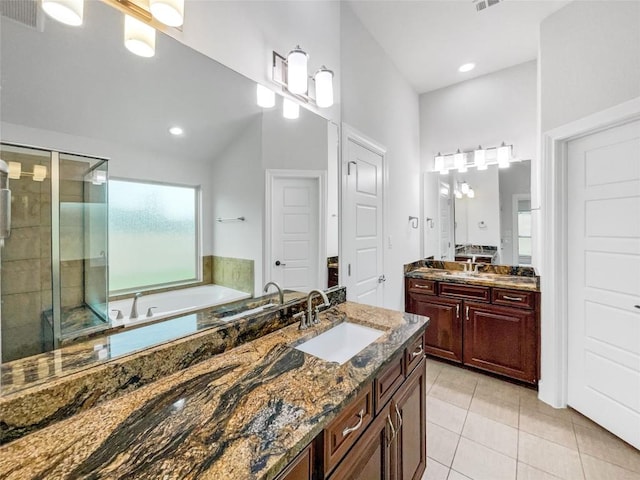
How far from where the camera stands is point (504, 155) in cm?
290

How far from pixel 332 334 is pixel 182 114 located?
49.7 inches

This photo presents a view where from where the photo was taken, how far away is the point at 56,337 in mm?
866

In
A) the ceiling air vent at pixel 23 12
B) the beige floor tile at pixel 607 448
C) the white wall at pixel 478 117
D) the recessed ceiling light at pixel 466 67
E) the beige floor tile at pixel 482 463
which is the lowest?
the beige floor tile at pixel 482 463

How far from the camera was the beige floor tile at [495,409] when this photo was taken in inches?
80.9

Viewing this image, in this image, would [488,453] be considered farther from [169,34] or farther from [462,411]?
[169,34]

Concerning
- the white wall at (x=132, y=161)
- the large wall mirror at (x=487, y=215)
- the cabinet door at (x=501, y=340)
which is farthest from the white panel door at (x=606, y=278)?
the white wall at (x=132, y=161)

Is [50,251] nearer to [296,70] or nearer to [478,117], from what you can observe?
[296,70]

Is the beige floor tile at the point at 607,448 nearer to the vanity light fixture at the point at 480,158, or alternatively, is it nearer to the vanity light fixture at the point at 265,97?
Result: the vanity light fixture at the point at 480,158

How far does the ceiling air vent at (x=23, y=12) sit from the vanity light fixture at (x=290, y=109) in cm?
102

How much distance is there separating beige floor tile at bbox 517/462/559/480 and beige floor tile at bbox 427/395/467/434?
1.24 feet

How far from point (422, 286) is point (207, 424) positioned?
8.50 ft

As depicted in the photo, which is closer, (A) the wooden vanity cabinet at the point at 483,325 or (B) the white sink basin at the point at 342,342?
(B) the white sink basin at the point at 342,342

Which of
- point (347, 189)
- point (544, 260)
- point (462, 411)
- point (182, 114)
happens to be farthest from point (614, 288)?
point (182, 114)

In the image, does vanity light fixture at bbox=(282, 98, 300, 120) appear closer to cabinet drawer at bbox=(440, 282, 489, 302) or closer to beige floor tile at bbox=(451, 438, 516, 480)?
cabinet drawer at bbox=(440, 282, 489, 302)
